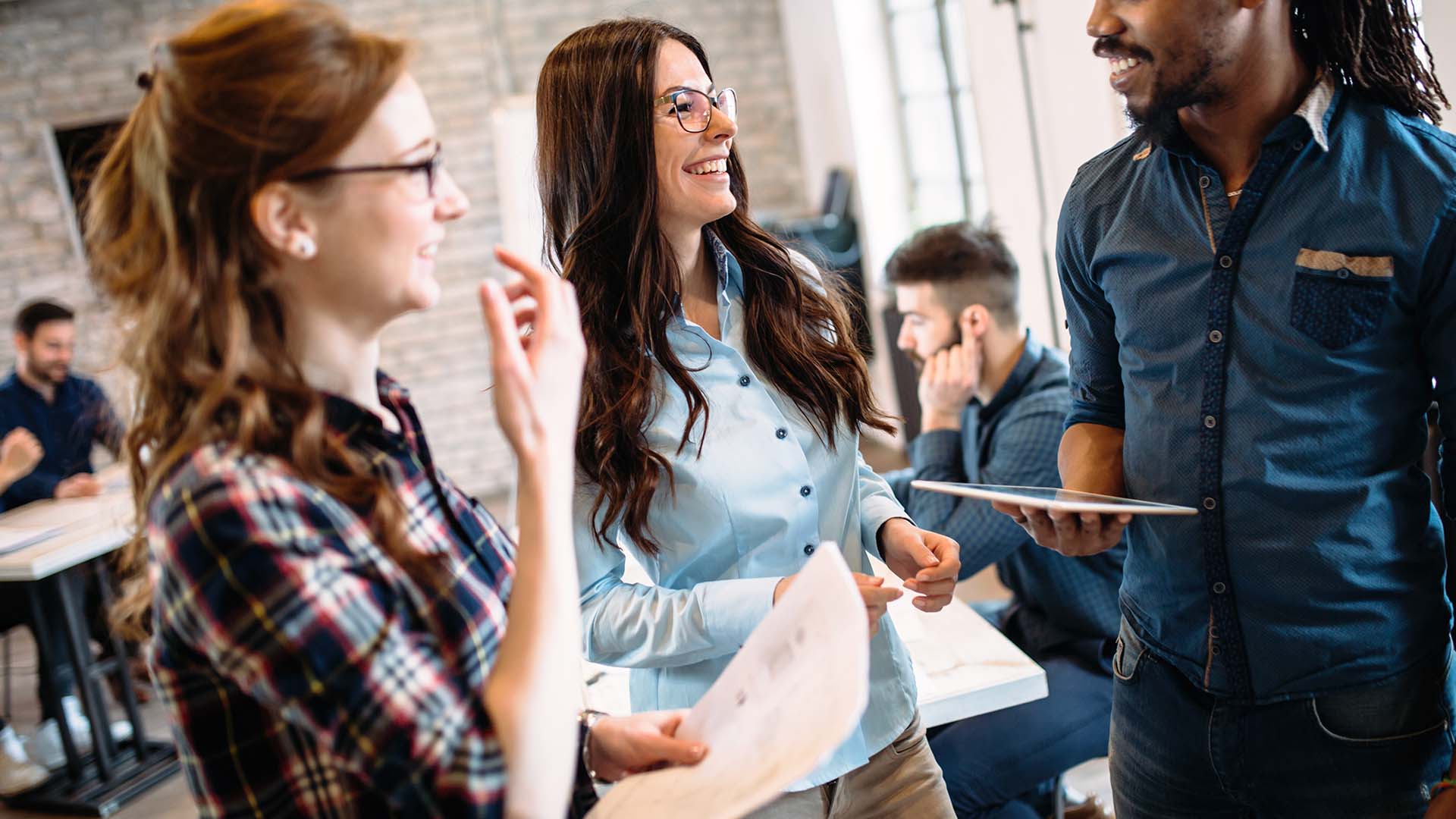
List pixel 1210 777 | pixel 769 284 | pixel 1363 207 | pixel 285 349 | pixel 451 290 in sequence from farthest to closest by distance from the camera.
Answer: pixel 451 290 < pixel 769 284 < pixel 1210 777 < pixel 1363 207 < pixel 285 349

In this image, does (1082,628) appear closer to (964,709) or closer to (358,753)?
(964,709)

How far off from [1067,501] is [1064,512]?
0.23ft

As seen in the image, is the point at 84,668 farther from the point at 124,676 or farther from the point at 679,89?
the point at 679,89

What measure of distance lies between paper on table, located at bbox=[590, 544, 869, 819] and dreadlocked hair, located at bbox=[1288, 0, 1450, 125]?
31.9 inches

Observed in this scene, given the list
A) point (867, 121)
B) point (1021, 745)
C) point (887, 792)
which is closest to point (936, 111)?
point (867, 121)

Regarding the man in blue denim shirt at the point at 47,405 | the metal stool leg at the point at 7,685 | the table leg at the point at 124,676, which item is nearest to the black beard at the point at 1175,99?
the table leg at the point at 124,676

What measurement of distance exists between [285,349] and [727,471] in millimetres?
601

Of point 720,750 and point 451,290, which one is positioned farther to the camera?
point 451,290

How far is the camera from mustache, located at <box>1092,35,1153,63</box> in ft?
4.03

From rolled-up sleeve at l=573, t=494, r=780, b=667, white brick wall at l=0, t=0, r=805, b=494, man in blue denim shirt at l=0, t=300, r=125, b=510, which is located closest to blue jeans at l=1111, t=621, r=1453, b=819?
rolled-up sleeve at l=573, t=494, r=780, b=667

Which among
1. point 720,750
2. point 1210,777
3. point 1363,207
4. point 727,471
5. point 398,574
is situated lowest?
point 1210,777

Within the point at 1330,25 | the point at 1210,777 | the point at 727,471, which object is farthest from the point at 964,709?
the point at 1330,25

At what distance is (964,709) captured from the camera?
1763mm

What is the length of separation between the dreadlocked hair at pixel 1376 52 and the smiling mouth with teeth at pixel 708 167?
70 centimetres
